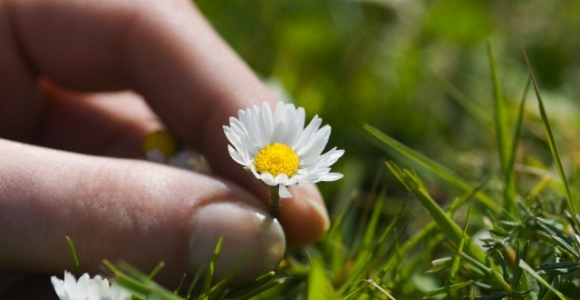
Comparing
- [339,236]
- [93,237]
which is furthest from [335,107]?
[93,237]

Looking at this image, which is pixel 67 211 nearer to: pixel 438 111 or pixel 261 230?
pixel 261 230

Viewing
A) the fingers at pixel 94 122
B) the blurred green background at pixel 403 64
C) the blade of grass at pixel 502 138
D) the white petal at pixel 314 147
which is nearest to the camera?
the white petal at pixel 314 147

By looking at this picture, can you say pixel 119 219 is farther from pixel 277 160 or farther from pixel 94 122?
pixel 94 122

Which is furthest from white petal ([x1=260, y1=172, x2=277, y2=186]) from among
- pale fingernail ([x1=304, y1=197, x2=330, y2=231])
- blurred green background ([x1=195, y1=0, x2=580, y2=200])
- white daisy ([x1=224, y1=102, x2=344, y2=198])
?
blurred green background ([x1=195, y1=0, x2=580, y2=200])

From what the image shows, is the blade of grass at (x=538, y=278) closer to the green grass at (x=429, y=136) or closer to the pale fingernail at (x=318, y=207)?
the green grass at (x=429, y=136)

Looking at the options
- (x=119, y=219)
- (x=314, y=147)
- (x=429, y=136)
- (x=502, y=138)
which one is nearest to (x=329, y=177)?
(x=314, y=147)

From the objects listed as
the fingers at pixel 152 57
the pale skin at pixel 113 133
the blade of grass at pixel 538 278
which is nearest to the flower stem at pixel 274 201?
the pale skin at pixel 113 133

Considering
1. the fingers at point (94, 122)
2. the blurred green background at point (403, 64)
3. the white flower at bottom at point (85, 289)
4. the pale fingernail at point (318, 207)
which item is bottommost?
the blurred green background at point (403, 64)
